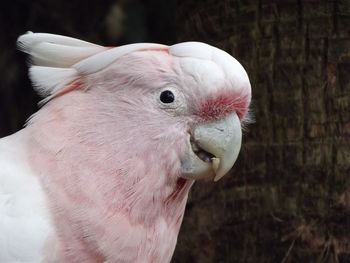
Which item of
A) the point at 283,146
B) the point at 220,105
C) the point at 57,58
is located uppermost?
the point at 57,58

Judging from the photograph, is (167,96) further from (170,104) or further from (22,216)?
(22,216)

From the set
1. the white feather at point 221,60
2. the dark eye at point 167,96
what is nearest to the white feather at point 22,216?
the dark eye at point 167,96

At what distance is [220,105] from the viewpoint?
2.44 meters

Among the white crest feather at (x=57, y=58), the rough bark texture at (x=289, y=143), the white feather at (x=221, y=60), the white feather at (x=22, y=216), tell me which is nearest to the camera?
the white feather at (x=22, y=216)

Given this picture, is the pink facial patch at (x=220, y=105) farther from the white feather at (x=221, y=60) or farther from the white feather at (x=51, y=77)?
the white feather at (x=51, y=77)

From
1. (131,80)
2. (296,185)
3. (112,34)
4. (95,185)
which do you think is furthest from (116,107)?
(112,34)

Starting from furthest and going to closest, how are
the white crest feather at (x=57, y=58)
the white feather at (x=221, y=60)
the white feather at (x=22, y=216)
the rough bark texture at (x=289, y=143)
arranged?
1. the rough bark texture at (x=289, y=143)
2. the white crest feather at (x=57, y=58)
3. the white feather at (x=221, y=60)
4. the white feather at (x=22, y=216)

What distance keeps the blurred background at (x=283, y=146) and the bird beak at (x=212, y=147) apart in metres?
0.59

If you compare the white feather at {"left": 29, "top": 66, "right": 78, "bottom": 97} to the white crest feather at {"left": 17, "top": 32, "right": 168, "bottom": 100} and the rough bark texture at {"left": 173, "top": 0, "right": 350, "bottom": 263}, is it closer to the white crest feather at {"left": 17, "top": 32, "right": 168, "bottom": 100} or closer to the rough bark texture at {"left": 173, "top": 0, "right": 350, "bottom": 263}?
the white crest feather at {"left": 17, "top": 32, "right": 168, "bottom": 100}

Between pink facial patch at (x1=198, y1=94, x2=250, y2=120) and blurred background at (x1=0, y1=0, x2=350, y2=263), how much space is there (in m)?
0.58

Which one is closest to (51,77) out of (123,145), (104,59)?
(104,59)

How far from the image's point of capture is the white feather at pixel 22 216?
2.28 metres

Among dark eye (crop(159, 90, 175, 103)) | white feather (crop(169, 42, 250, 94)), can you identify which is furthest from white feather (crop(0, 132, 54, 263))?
white feather (crop(169, 42, 250, 94))

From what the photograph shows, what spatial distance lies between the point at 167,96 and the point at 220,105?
0.55 feet
